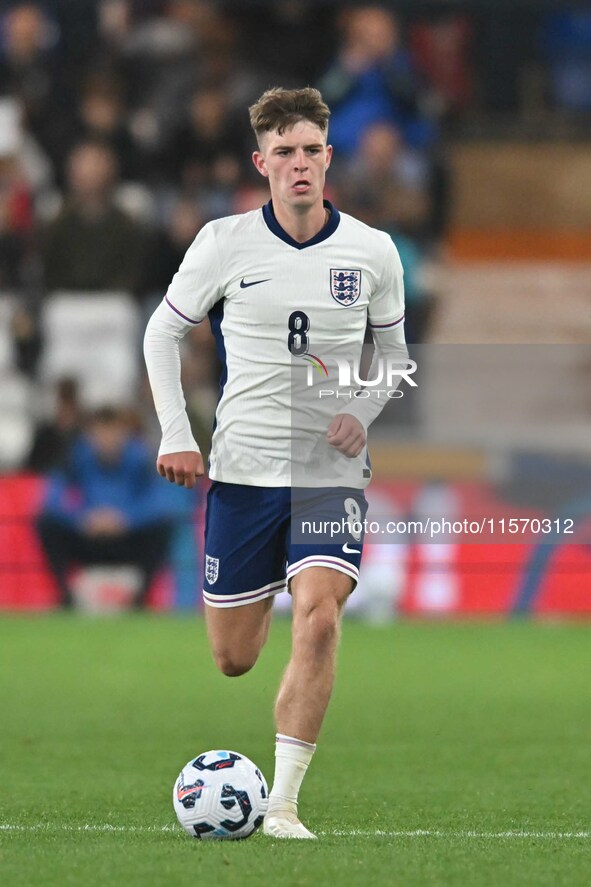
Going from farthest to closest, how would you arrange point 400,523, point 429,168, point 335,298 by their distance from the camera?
1. point 429,168
2. point 400,523
3. point 335,298

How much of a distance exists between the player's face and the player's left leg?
135 centimetres

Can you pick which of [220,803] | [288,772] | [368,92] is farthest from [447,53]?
[220,803]

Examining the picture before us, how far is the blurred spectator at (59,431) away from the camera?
49.7ft

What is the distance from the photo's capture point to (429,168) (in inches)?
653

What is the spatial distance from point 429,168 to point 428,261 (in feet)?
2.88

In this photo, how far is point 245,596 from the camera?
6242 mm

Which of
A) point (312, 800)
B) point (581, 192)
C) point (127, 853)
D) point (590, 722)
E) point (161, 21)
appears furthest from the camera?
point (581, 192)

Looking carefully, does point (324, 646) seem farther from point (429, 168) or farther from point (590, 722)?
point (429, 168)

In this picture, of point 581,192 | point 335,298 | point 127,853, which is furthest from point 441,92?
point 127,853

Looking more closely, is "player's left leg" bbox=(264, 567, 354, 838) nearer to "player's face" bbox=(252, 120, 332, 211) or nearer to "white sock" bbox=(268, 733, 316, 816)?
"white sock" bbox=(268, 733, 316, 816)

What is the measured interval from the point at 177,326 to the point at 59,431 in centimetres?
920

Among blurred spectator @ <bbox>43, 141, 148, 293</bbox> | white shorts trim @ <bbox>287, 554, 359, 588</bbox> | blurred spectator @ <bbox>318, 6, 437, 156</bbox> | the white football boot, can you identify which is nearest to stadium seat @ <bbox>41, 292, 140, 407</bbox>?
blurred spectator @ <bbox>43, 141, 148, 293</bbox>

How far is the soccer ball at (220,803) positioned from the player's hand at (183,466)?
975 mm

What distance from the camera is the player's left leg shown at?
5703 mm
